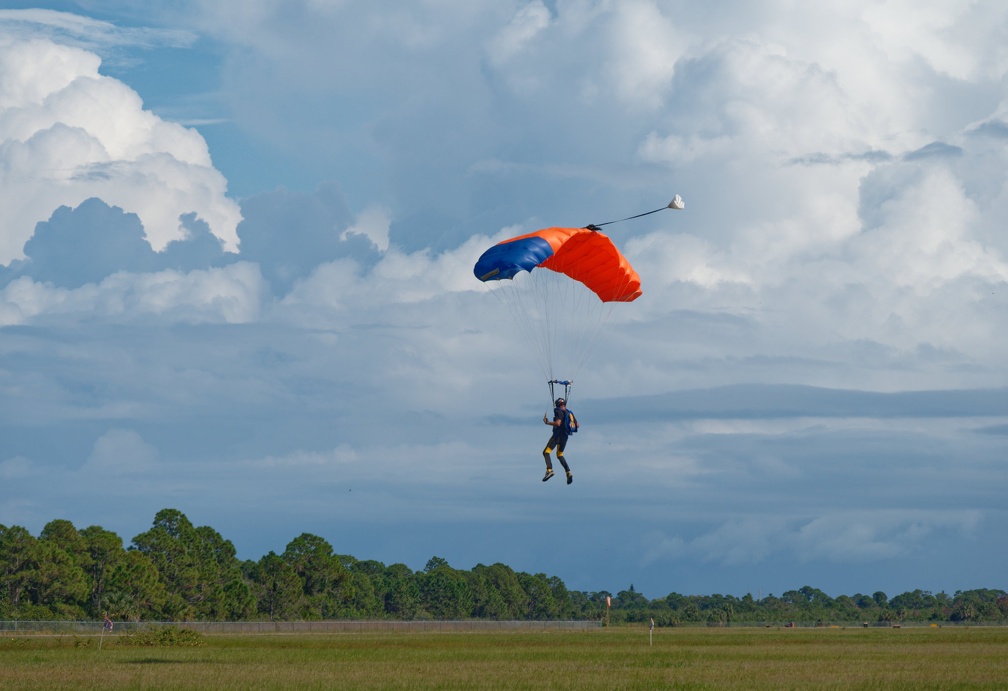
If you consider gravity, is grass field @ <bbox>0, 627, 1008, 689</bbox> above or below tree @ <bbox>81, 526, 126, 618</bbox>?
below

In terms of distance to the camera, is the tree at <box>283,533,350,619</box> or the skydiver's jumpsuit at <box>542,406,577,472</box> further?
the tree at <box>283,533,350,619</box>

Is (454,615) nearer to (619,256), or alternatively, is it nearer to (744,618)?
(744,618)

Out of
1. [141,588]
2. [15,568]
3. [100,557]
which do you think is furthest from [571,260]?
[100,557]

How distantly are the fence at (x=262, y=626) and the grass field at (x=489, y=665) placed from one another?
8.98 meters

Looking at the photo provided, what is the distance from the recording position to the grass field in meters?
47.1

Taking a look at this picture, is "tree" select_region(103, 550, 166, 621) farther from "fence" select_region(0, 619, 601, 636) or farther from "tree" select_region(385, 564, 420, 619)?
"tree" select_region(385, 564, 420, 619)

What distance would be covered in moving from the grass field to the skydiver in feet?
29.2

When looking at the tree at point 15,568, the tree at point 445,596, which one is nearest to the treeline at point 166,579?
the tree at point 15,568

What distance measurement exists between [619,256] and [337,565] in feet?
317

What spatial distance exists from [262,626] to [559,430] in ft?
236

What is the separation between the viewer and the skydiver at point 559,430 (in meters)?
41.2

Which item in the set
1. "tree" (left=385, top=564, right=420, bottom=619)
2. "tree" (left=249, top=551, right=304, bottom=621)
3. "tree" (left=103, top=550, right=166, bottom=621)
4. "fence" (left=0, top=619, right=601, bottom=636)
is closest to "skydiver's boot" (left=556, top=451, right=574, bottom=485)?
"fence" (left=0, top=619, right=601, bottom=636)

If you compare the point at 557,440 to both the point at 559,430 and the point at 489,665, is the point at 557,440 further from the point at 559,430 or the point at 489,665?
the point at 489,665

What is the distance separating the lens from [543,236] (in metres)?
43.8
